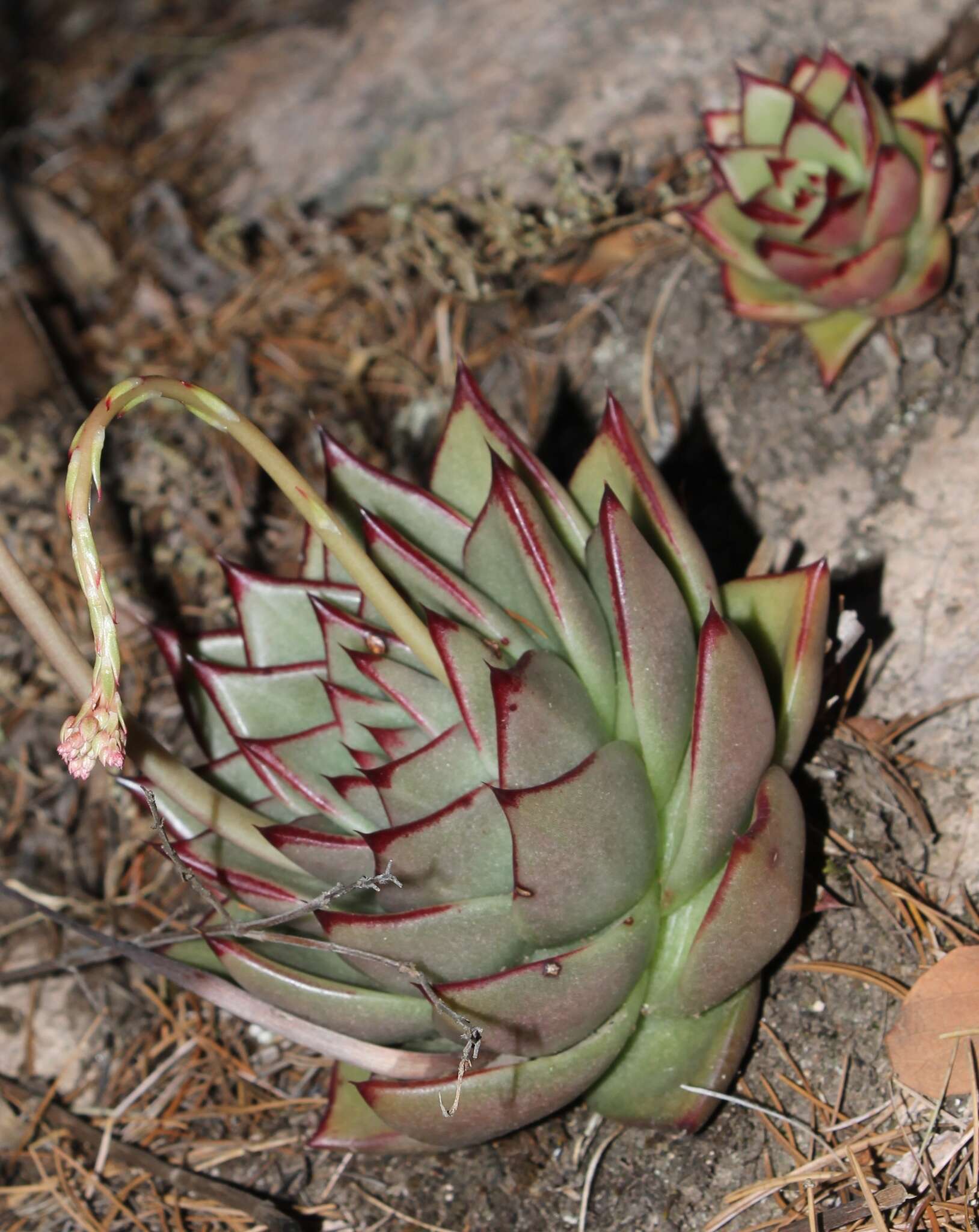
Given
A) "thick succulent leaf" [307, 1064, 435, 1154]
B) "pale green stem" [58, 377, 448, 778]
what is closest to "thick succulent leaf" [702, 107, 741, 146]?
"pale green stem" [58, 377, 448, 778]

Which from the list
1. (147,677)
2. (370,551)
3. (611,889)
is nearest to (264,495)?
(147,677)

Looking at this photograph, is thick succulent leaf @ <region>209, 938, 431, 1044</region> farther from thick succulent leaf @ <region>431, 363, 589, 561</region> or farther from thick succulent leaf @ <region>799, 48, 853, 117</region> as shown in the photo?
thick succulent leaf @ <region>799, 48, 853, 117</region>

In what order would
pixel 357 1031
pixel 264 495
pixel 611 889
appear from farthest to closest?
1. pixel 264 495
2. pixel 357 1031
3. pixel 611 889

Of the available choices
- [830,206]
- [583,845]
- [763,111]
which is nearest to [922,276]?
[830,206]

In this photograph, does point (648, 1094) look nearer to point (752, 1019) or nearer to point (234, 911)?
point (752, 1019)

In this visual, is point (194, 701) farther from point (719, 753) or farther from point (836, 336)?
point (836, 336)
